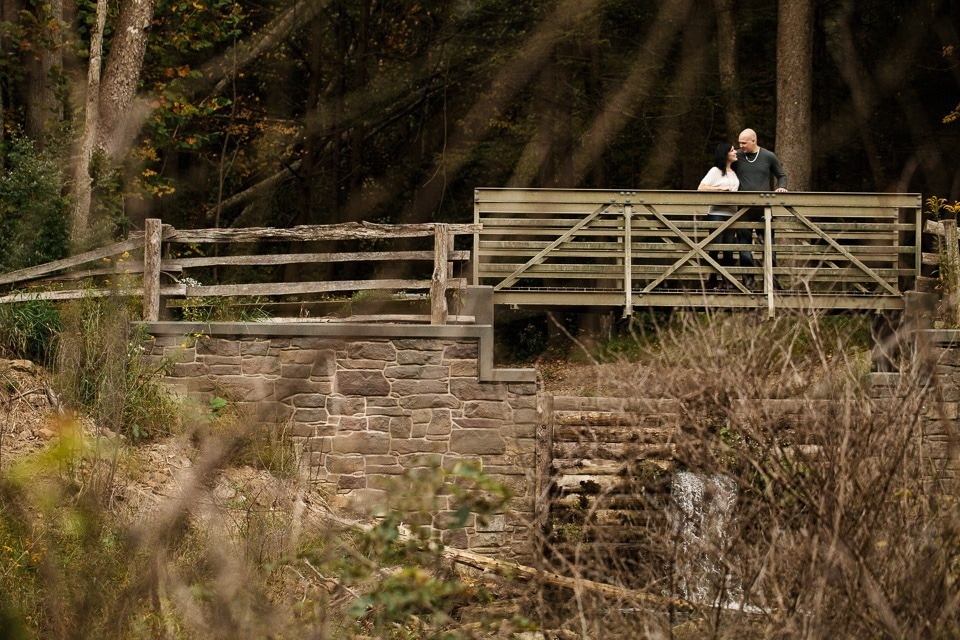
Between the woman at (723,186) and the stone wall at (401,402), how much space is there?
264 cm

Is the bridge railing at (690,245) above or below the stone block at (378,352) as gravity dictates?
above

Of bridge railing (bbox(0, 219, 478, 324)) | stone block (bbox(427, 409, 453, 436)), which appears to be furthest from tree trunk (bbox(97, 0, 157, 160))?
stone block (bbox(427, 409, 453, 436))

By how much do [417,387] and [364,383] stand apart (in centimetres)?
52

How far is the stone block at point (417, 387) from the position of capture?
1161 centimetres

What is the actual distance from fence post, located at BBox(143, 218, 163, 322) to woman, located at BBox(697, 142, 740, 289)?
18.4ft

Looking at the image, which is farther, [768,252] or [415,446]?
[768,252]

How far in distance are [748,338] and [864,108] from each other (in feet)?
48.0

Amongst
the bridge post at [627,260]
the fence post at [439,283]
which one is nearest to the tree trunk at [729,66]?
the bridge post at [627,260]

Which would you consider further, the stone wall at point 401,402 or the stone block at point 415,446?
the stone block at point 415,446

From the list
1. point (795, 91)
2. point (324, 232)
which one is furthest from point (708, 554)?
point (795, 91)

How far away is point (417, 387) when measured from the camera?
11617 mm

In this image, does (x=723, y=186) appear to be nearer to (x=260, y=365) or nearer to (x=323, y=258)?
(x=323, y=258)

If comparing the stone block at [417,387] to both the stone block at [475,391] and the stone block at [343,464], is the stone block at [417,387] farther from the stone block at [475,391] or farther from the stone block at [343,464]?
the stone block at [343,464]

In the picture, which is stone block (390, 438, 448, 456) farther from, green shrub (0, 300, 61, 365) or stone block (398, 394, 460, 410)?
green shrub (0, 300, 61, 365)
